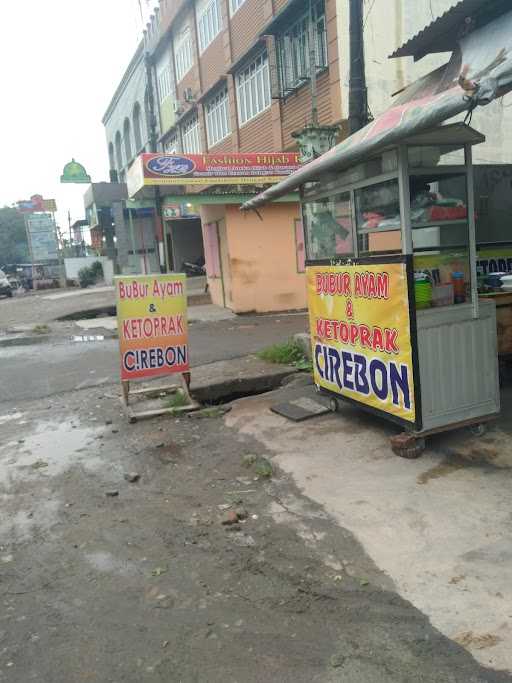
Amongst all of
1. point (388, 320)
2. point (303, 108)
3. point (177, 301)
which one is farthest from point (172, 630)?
point (303, 108)

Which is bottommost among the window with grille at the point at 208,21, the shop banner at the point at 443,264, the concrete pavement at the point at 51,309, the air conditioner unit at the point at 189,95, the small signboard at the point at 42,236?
the concrete pavement at the point at 51,309

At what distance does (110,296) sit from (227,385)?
581 inches

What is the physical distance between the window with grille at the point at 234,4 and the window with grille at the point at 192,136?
6218mm

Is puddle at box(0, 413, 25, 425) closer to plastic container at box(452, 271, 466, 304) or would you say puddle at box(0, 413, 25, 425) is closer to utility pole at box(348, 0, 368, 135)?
plastic container at box(452, 271, 466, 304)

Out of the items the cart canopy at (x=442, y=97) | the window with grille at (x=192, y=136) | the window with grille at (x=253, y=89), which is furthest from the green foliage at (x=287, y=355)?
the window with grille at (x=192, y=136)

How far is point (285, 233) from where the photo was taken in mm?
14023

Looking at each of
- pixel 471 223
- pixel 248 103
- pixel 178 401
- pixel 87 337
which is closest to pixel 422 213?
pixel 471 223

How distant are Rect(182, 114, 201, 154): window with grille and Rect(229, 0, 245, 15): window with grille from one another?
20.4 feet

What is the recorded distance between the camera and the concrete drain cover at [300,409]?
5.98 m

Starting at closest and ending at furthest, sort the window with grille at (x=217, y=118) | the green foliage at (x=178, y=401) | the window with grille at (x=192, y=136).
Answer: the green foliage at (x=178, y=401), the window with grille at (x=217, y=118), the window with grille at (x=192, y=136)

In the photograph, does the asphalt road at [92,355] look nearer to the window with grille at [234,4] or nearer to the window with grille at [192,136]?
the window with grille at [234,4]

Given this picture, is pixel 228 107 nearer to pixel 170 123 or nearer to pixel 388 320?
pixel 170 123

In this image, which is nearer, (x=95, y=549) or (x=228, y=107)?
(x=95, y=549)

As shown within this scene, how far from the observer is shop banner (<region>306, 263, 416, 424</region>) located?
4.62 metres
